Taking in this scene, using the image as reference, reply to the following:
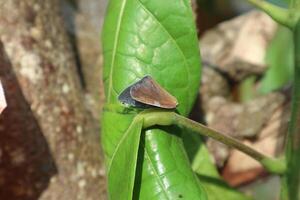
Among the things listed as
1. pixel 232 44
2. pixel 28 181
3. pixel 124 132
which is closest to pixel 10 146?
pixel 28 181

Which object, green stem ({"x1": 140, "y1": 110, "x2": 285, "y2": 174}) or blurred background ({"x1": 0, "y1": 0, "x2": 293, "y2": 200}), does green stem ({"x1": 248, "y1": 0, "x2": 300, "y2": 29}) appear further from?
blurred background ({"x1": 0, "y1": 0, "x2": 293, "y2": 200})

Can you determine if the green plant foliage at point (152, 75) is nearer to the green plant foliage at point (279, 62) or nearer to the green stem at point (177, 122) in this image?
the green stem at point (177, 122)

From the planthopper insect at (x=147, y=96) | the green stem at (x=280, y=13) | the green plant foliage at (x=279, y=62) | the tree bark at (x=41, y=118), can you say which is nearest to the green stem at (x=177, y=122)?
the planthopper insect at (x=147, y=96)

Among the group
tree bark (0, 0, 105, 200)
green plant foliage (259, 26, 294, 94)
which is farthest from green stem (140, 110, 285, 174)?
green plant foliage (259, 26, 294, 94)

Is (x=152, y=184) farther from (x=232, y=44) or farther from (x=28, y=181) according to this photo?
(x=232, y=44)

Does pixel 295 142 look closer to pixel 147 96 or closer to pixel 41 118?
pixel 147 96
